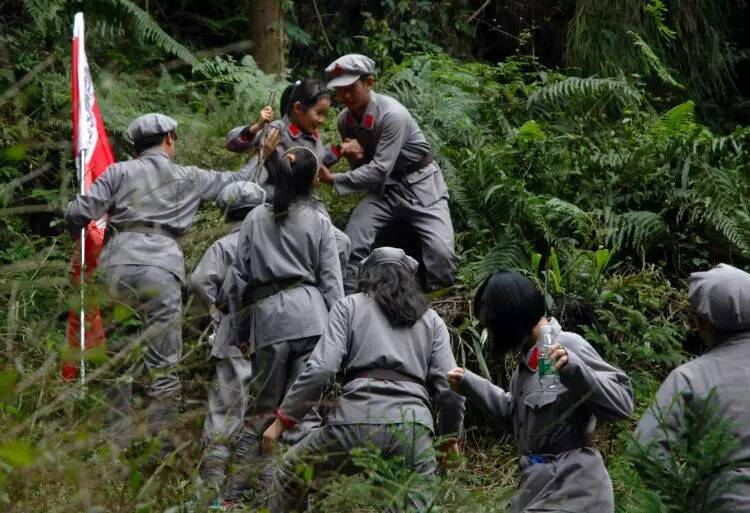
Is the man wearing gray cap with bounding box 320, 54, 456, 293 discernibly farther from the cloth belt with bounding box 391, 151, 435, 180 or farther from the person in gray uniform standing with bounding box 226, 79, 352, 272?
the person in gray uniform standing with bounding box 226, 79, 352, 272

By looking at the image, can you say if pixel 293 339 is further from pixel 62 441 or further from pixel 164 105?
pixel 164 105

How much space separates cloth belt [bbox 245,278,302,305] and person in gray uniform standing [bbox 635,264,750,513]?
2734mm

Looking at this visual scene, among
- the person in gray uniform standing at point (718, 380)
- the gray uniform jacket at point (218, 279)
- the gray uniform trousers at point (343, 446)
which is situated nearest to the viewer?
the person in gray uniform standing at point (718, 380)

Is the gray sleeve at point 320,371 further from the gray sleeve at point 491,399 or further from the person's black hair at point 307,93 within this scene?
the person's black hair at point 307,93

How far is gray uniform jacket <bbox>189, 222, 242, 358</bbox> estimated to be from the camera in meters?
7.64

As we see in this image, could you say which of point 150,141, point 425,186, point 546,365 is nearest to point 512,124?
point 425,186

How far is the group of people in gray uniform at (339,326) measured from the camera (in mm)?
4719

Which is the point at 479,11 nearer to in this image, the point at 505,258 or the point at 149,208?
the point at 505,258

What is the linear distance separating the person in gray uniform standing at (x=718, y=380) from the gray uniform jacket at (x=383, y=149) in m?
4.05

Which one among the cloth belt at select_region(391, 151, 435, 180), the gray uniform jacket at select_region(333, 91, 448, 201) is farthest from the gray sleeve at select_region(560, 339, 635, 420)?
the cloth belt at select_region(391, 151, 435, 180)

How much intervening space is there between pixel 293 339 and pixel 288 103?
225cm

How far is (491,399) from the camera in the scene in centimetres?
527

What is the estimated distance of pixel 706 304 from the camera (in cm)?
475

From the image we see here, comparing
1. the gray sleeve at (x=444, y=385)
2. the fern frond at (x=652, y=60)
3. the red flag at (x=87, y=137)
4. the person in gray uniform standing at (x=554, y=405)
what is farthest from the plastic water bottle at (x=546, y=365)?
the fern frond at (x=652, y=60)
